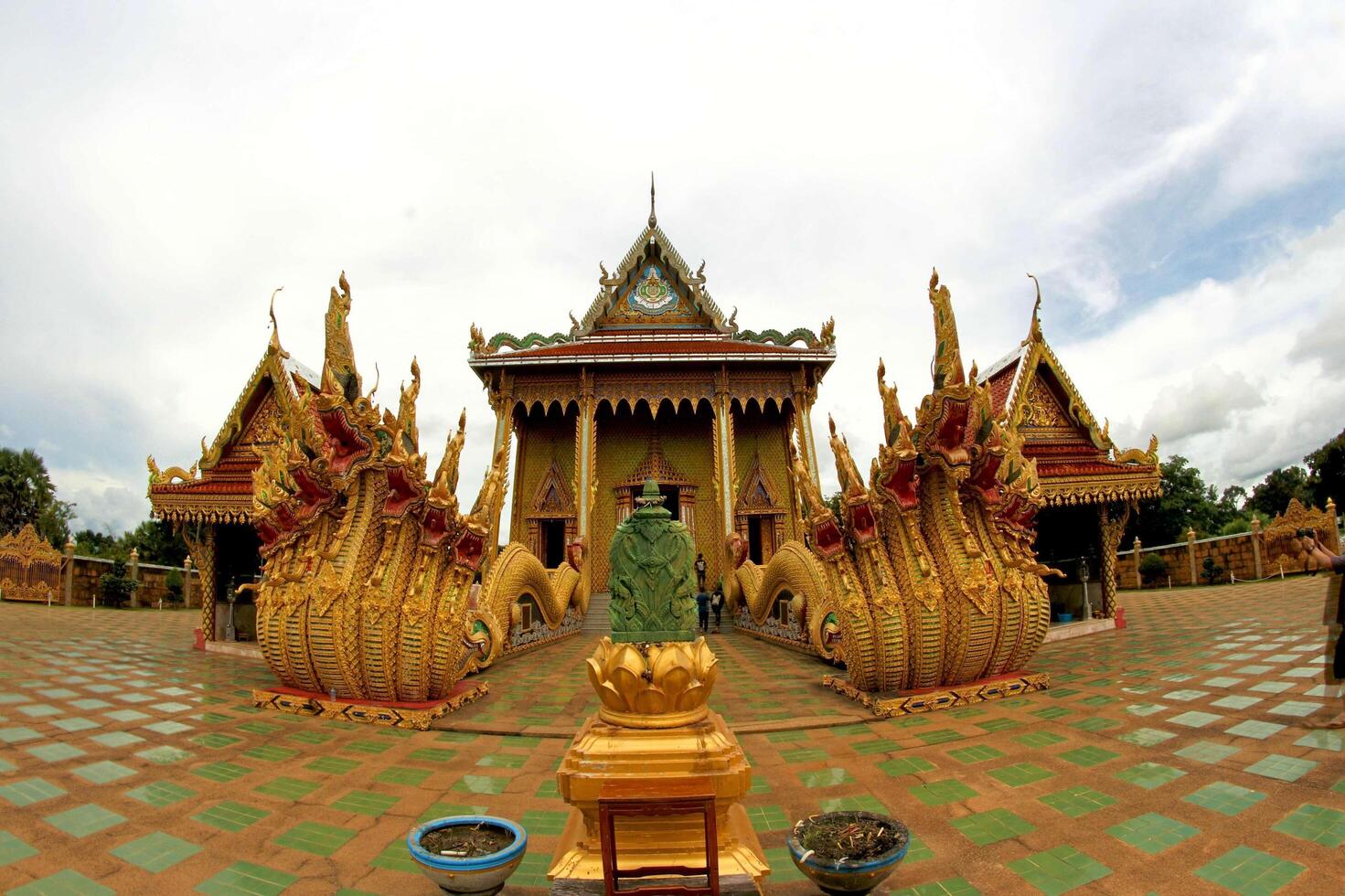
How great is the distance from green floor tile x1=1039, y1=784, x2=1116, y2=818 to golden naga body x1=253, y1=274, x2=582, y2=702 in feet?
16.5

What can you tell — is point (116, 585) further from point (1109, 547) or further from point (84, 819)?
point (1109, 547)

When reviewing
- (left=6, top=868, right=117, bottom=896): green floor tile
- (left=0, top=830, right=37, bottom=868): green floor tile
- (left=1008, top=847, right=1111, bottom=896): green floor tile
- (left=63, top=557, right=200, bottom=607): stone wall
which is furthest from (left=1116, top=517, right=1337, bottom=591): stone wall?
(left=63, top=557, right=200, bottom=607): stone wall

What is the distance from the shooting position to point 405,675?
6.09m

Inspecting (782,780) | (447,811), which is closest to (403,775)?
(447,811)

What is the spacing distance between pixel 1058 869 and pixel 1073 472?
960cm

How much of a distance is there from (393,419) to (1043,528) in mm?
12179

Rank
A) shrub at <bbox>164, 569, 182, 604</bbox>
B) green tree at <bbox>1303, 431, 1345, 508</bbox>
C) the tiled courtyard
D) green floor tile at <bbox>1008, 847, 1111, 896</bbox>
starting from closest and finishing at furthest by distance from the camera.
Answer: green floor tile at <bbox>1008, 847, 1111, 896</bbox> < the tiled courtyard < shrub at <bbox>164, 569, 182, 604</bbox> < green tree at <bbox>1303, 431, 1345, 508</bbox>

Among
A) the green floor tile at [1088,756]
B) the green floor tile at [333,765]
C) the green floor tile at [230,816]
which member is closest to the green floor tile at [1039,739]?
the green floor tile at [1088,756]

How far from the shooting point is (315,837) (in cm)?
342

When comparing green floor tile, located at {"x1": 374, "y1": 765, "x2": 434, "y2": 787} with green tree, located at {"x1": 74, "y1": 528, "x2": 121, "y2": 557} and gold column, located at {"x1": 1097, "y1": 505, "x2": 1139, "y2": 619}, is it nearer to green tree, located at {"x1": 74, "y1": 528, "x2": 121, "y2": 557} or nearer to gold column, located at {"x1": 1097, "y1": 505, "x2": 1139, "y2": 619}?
gold column, located at {"x1": 1097, "y1": 505, "x2": 1139, "y2": 619}

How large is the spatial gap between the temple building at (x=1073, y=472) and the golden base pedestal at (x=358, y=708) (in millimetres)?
9401

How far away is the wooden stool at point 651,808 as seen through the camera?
7.66ft

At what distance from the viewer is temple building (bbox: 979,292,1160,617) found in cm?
1106

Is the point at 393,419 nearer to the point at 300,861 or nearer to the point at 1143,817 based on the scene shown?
the point at 300,861
